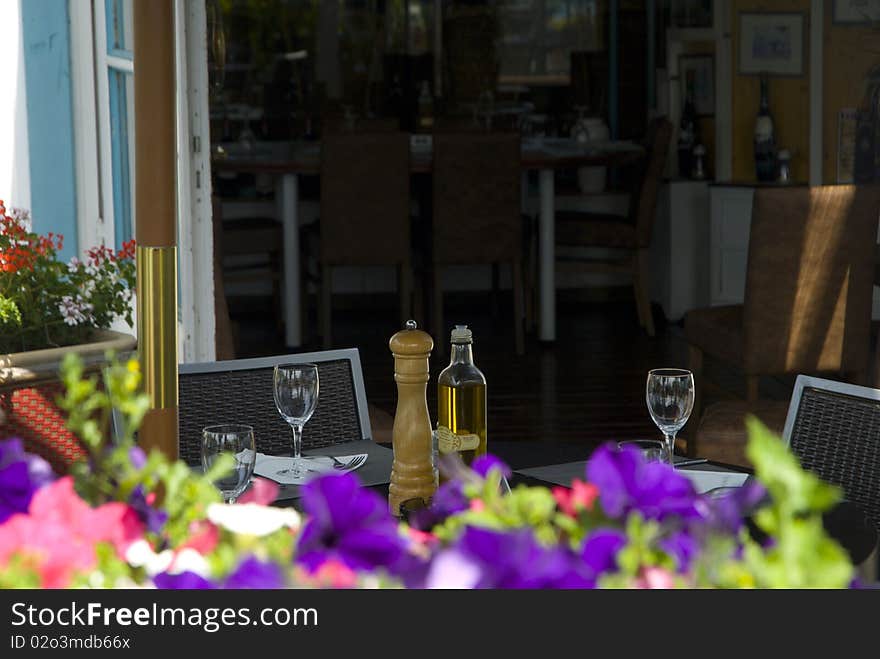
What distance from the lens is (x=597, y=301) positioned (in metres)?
7.97

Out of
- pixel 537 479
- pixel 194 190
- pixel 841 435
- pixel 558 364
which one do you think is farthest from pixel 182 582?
pixel 558 364

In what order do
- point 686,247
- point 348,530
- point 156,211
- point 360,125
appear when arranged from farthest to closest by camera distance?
1. point 360,125
2. point 686,247
3. point 156,211
4. point 348,530

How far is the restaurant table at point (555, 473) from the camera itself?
65.2 inches

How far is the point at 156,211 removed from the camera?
114 cm

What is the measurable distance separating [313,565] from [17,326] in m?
2.56

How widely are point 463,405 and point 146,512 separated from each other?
922 millimetres

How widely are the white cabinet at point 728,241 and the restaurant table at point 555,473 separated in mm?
4890

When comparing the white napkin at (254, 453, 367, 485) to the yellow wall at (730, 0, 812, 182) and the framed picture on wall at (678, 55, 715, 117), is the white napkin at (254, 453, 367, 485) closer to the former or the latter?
the yellow wall at (730, 0, 812, 182)

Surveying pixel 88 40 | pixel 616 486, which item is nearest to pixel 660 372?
pixel 616 486

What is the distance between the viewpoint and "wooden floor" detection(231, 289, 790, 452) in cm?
512

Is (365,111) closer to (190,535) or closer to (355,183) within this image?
(355,183)

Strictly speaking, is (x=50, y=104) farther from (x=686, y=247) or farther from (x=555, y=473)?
(x=686, y=247)

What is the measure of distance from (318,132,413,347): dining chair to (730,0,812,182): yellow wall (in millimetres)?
1932

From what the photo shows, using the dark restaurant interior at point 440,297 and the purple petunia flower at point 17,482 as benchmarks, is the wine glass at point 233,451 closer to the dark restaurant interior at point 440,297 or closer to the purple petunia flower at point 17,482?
the dark restaurant interior at point 440,297
